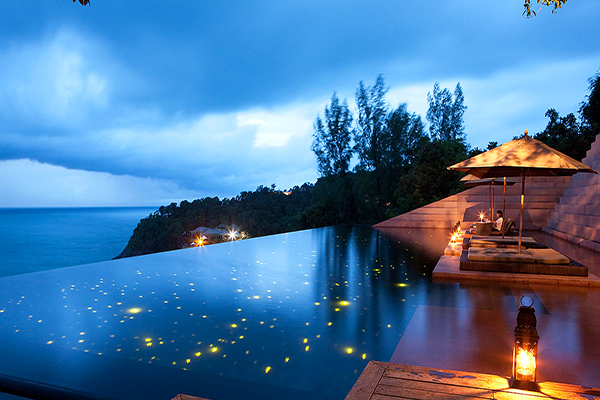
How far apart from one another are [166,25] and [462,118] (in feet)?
84.2

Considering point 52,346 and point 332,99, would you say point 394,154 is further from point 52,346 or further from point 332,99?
point 52,346

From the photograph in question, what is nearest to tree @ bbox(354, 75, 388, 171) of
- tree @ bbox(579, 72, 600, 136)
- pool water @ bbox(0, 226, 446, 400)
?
tree @ bbox(579, 72, 600, 136)

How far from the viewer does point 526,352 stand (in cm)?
208

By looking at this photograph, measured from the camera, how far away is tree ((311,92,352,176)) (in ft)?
73.8

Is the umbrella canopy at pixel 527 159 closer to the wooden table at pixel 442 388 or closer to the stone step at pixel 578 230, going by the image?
the wooden table at pixel 442 388

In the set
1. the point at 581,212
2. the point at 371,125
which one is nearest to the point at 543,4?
the point at 581,212

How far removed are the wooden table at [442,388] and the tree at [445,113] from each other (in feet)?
113

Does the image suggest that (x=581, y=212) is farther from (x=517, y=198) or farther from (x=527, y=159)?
(x=527, y=159)

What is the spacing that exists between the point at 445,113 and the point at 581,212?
24.7 metres

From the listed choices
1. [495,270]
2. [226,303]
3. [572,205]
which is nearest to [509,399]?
[226,303]

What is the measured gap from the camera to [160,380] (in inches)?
99.0

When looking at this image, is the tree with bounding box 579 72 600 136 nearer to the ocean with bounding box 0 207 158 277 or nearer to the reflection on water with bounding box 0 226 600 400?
the reflection on water with bounding box 0 226 600 400

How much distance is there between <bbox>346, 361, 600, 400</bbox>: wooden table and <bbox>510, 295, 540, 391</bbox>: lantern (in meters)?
0.07

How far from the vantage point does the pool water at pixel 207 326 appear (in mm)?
2531
